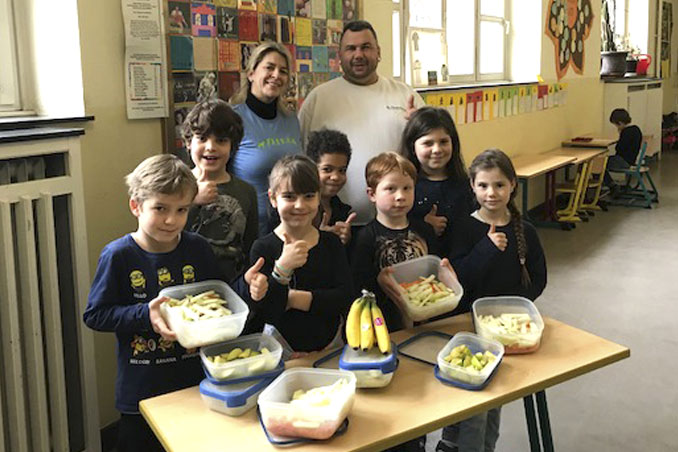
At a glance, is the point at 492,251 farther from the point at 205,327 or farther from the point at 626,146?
the point at 626,146

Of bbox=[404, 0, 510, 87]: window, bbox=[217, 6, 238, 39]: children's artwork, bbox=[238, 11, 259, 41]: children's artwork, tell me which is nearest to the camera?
bbox=[217, 6, 238, 39]: children's artwork

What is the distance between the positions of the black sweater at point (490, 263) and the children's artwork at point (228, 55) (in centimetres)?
122

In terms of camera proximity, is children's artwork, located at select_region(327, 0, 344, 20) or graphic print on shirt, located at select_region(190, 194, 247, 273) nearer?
graphic print on shirt, located at select_region(190, 194, 247, 273)

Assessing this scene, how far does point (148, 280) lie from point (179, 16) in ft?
4.05

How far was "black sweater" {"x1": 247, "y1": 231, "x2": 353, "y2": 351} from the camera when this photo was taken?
1949 mm

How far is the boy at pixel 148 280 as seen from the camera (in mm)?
1791

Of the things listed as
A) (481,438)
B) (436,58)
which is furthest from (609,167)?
(481,438)

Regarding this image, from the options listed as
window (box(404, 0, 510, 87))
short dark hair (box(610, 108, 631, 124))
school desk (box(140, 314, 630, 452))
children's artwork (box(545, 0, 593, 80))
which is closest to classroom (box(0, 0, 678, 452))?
school desk (box(140, 314, 630, 452))

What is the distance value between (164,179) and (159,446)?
0.78 metres

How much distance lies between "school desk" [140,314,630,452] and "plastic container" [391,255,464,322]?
11 centimetres

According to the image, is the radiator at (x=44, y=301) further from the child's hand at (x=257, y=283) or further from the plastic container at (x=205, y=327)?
the child's hand at (x=257, y=283)

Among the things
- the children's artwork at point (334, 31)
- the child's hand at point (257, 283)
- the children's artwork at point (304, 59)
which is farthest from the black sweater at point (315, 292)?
the children's artwork at point (334, 31)

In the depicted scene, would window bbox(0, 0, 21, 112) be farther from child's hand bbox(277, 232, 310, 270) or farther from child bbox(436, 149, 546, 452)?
child bbox(436, 149, 546, 452)

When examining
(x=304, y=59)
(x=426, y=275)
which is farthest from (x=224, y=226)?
(x=304, y=59)
